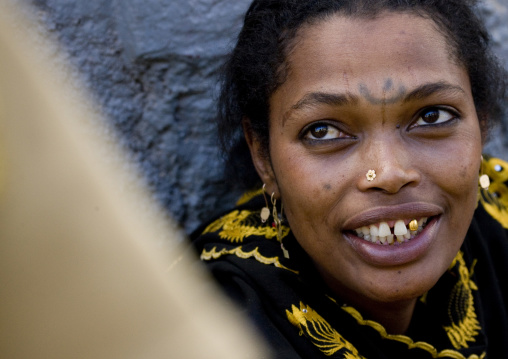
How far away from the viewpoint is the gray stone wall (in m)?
2.14

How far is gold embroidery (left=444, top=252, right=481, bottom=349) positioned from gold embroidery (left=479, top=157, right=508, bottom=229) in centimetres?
38

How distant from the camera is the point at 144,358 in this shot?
2.98 ft

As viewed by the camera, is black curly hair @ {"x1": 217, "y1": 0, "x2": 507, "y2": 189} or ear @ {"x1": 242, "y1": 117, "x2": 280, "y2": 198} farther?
ear @ {"x1": 242, "y1": 117, "x2": 280, "y2": 198}

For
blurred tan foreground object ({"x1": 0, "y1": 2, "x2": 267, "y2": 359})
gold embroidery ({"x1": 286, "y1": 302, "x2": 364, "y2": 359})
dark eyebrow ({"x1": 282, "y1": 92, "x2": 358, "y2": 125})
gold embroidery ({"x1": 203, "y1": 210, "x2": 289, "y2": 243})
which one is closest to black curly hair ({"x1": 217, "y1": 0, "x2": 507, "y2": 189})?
dark eyebrow ({"x1": 282, "y1": 92, "x2": 358, "y2": 125})

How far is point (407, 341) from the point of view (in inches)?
68.2

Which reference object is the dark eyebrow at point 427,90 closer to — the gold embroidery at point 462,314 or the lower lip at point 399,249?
the lower lip at point 399,249

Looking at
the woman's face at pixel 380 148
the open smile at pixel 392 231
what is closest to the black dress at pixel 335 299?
the woman's face at pixel 380 148

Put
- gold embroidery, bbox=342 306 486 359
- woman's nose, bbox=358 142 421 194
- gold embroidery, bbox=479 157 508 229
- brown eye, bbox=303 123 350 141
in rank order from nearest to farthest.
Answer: woman's nose, bbox=358 142 421 194
brown eye, bbox=303 123 350 141
gold embroidery, bbox=342 306 486 359
gold embroidery, bbox=479 157 508 229

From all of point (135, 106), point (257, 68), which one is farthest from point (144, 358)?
point (135, 106)

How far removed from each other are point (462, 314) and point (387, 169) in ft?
2.59

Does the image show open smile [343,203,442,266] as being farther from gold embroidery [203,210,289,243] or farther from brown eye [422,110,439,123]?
gold embroidery [203,210,289,243]

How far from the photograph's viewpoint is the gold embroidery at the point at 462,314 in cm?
188

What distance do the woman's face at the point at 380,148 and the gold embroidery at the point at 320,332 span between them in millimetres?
145

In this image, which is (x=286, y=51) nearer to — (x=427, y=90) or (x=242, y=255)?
(x=427, y=90)
